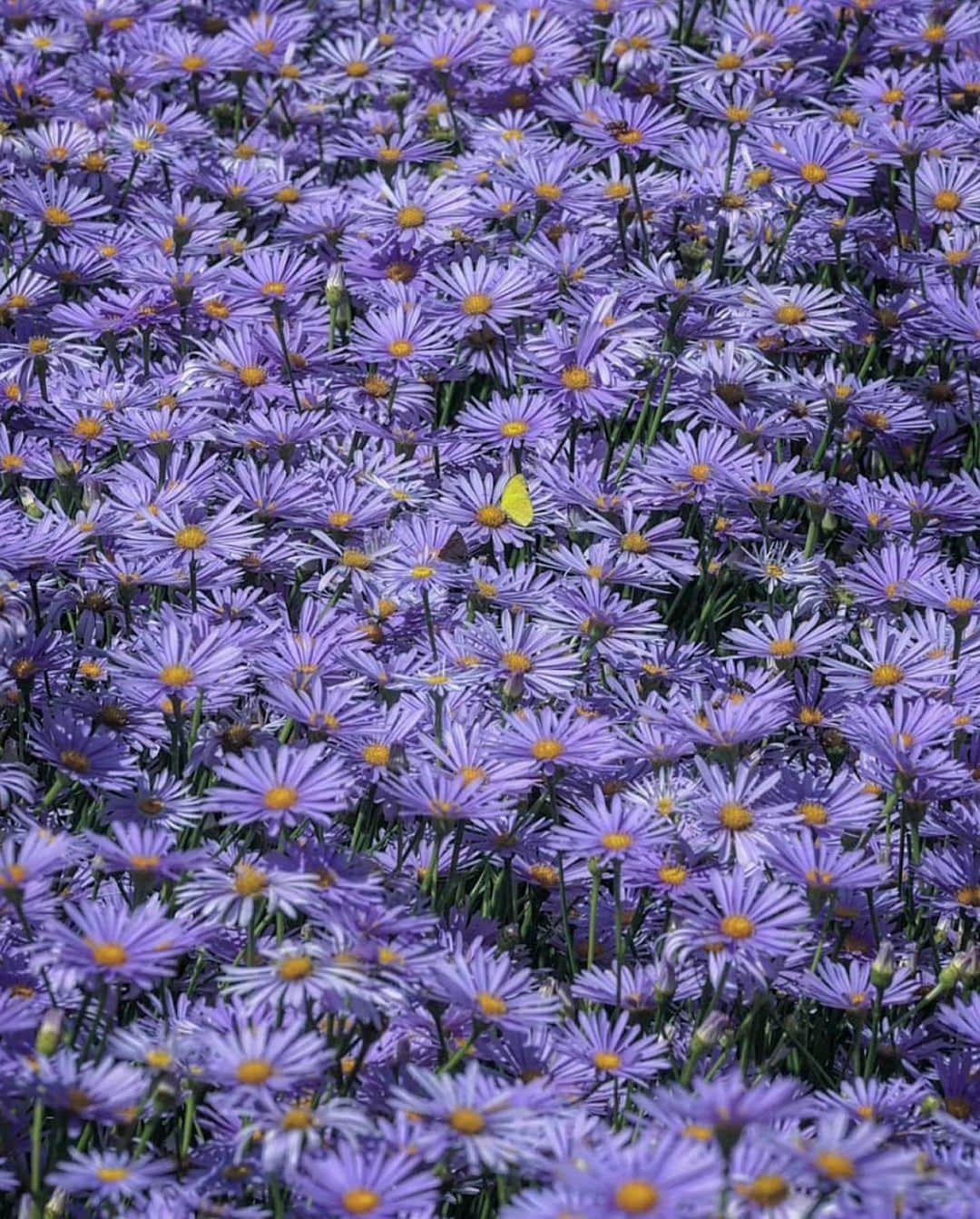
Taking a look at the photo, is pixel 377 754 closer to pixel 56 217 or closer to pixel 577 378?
pixel 577 378

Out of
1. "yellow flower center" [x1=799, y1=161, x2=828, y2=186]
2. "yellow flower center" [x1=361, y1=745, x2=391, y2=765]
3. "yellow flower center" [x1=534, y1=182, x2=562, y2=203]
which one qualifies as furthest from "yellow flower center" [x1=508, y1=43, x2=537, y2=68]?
"yellow flower center" [x1=361, y1=745, x2=391, y2=765]

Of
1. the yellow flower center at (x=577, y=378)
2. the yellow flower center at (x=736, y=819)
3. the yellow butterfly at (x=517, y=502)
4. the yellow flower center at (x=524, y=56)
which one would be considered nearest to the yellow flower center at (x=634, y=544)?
the yellow butterfly at (x=517, y=502)

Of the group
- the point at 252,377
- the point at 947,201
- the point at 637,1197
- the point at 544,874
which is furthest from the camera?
the point at 947,201

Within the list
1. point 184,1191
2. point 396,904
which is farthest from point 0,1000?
point 396,904

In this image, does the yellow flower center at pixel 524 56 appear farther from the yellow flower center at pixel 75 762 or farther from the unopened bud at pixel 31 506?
the yellow flower center at pixel 75 762

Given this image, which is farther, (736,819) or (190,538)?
(190,538)

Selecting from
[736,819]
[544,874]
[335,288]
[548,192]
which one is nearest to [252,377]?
[335,288]
